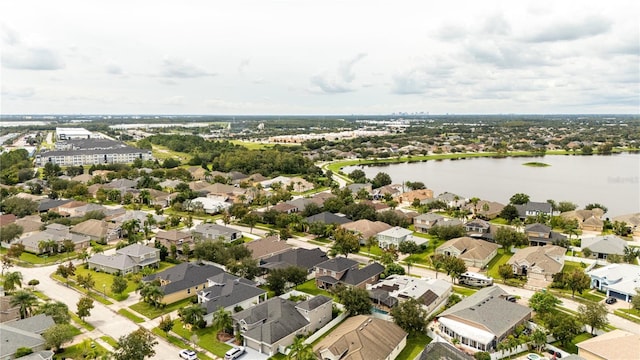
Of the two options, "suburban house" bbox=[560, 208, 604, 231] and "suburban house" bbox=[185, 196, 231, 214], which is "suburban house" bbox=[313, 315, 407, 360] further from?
"suburban house" bbox=[185, 196, 231, 214]

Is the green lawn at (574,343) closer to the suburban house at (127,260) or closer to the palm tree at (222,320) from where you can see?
the palm tree at (222,320)

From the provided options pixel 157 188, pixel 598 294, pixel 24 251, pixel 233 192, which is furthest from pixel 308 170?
pixel 598 294

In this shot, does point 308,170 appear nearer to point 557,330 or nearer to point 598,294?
point 598,294

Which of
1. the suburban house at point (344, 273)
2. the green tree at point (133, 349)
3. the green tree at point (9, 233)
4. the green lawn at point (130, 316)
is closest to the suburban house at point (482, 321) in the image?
the suburban house at point (344, 273)

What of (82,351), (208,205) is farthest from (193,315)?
(208,205)

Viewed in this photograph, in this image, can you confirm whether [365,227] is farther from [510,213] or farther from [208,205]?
[208,205]

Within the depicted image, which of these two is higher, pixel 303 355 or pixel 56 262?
pixel 303 355
